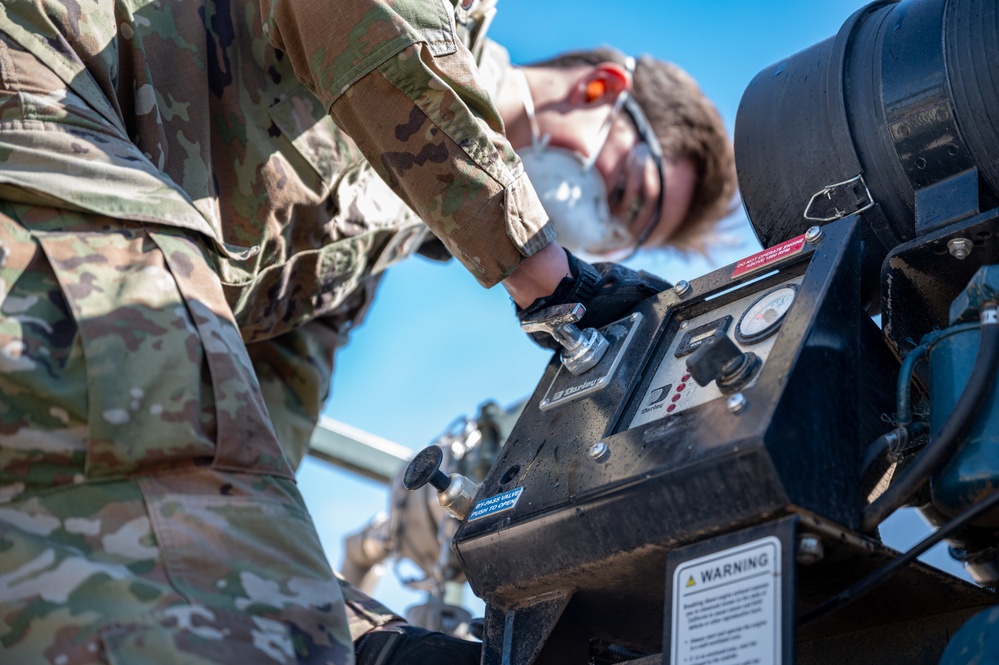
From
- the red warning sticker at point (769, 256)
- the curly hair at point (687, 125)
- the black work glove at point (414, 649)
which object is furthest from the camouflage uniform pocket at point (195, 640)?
the curly hair at point (687, 125)

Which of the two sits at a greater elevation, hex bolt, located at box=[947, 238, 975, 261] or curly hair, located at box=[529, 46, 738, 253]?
hex bolt, located at box=[947, 238, 975, 261]

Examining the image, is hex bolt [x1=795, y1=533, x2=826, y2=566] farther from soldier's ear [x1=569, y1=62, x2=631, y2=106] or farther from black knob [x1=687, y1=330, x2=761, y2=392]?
soldier's ear [x1=569, y1=62, x2=631, y2=106]

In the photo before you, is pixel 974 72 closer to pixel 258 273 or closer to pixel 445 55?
pixel 445 55

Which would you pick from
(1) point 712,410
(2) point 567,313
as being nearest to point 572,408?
(2) point 567,313

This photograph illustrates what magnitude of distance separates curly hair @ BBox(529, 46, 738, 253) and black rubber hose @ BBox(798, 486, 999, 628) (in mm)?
2205

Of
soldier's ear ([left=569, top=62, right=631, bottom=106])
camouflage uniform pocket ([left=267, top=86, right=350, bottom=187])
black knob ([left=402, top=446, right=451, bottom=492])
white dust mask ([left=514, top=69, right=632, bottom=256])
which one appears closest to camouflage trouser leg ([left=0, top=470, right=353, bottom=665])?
black knob ([left=402, top=446, right=451, bottom=492])

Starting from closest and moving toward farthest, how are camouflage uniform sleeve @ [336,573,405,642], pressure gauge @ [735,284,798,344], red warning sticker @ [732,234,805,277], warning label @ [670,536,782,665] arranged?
1. warning label @ [670,536,782,665]
2. pressure gauge @ [735,284,798,344]
3. red warning sticker @ [732,234,805,277]
4. camouflage uniform sleeve @ [336,573,405,642]

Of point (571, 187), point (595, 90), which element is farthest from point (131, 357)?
point (595, 90)

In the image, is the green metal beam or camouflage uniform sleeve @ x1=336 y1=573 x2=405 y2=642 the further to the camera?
the green metal beam

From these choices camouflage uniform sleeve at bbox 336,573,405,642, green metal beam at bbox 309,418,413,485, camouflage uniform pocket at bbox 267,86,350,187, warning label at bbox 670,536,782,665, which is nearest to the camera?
warning label at bbox 670,536,782,665

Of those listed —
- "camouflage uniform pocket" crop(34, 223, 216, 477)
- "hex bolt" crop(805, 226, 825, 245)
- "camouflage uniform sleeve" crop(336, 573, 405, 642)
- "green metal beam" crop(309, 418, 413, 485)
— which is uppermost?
"camouflage uniform pocket" crop(34, 223, 216, 477)

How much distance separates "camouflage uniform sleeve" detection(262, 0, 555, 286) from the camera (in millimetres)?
A: 1504

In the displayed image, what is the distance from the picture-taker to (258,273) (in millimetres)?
1967

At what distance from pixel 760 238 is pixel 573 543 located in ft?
2.00
